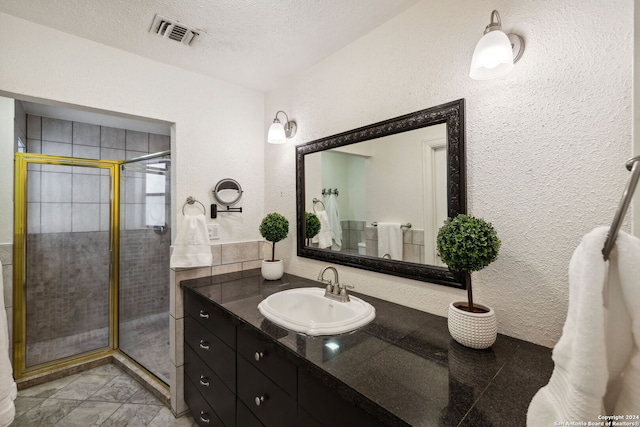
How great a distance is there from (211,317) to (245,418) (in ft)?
1.63

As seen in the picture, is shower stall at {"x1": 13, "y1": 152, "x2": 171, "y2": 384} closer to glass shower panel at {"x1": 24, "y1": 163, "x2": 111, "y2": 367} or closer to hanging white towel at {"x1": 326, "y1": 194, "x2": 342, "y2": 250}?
glass shower panel at {"x1": 24, "y1": 163, "x2": 111, "y2": 367}

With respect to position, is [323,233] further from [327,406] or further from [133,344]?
[133,344]

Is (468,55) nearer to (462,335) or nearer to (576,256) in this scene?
(576,256)

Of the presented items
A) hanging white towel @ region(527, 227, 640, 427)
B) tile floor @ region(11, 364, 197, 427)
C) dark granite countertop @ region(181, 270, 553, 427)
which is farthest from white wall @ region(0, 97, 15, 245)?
hanging white towel @ region(527, 227, 640, 427)

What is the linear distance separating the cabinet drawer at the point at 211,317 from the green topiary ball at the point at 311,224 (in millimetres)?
717

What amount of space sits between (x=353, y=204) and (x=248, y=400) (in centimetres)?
106

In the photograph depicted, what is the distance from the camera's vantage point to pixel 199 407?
1.59 meters

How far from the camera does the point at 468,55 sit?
1.10 meters

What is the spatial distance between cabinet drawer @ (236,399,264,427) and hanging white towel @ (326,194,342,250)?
900mm

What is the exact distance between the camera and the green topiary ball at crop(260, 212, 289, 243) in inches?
71.2

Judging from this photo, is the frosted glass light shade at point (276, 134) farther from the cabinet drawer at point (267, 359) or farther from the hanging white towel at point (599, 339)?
the hanging white towel at point (599, 339)

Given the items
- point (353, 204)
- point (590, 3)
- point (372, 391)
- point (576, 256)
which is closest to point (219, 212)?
point (353, 204)

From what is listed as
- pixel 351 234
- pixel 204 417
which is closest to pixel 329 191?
pixel 351 234

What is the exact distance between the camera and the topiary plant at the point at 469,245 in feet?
2.98
